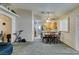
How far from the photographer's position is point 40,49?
9.87 feet

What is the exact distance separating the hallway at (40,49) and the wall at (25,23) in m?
0.20

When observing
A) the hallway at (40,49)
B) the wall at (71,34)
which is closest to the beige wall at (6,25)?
the hallway at (40,49)

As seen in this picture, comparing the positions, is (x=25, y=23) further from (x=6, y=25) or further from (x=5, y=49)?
(x=5, y=49)

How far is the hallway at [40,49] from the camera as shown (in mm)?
2851

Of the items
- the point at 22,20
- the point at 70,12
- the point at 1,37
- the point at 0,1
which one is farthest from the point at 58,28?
the point at 0,1

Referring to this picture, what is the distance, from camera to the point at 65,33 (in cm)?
363

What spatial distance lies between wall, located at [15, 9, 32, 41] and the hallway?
0.20m

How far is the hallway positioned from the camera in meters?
2.85

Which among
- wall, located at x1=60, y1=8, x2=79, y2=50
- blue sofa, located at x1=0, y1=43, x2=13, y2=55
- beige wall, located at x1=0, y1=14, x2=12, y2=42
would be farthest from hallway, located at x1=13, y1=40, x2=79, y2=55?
beige wall, located at x1=0, y1=14, x2=12, y2=42

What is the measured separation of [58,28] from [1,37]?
1459mm

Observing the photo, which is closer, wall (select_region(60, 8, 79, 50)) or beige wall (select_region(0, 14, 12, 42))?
beige wall (select_region(0, 14, 12, 42))

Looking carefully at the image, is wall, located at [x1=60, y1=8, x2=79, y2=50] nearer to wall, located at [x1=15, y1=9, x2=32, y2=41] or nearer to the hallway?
the hallway

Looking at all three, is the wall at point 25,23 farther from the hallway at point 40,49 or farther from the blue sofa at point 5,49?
the blue sofa at point 5,49
